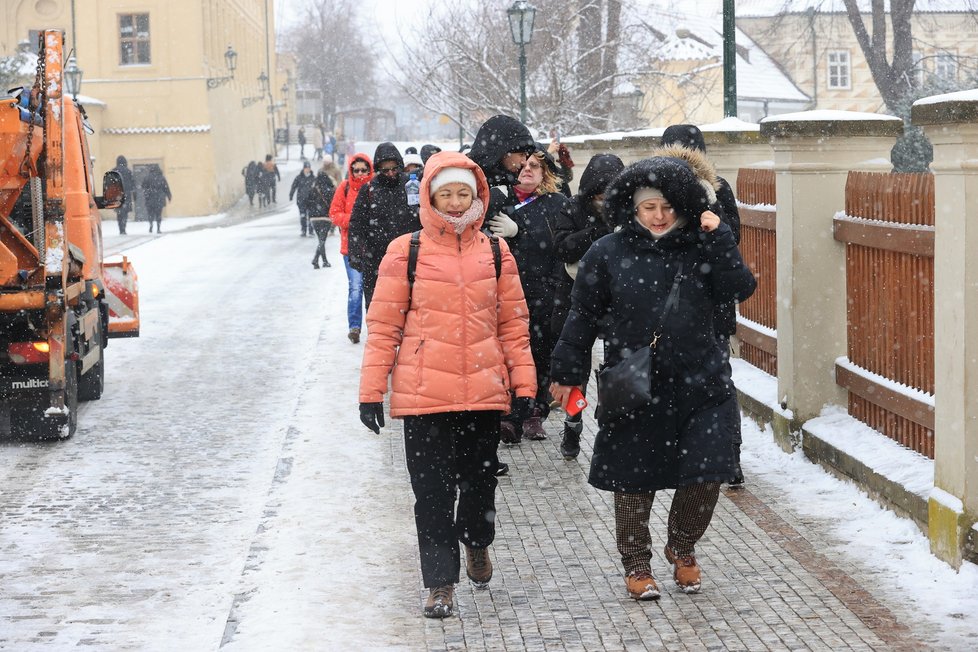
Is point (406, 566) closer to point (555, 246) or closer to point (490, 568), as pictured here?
point (490, 568)

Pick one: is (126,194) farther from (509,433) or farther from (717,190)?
(717,190)

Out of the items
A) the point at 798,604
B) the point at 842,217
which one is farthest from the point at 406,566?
the point at 842,217

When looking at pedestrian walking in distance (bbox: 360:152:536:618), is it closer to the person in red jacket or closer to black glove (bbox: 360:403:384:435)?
black glove (bbox: 360:403:384:435)

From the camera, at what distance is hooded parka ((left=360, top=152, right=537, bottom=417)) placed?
529cm

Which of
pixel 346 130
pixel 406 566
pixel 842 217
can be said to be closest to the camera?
pixel 406 566

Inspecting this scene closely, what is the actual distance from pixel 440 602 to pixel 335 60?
109767 mm

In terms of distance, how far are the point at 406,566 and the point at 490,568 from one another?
0.57 metres

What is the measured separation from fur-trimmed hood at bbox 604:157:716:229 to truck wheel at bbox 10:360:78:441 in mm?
5017

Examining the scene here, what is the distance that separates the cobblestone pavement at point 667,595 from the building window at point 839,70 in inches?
2465

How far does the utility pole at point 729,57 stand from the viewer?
13.4 meters

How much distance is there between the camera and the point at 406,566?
6078mm

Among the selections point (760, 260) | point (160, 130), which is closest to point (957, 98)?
point (760, 260)

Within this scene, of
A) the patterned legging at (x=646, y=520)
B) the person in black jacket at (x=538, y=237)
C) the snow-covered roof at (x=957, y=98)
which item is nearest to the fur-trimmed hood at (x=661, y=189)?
the snow-covered roof at (x=957, y=98)

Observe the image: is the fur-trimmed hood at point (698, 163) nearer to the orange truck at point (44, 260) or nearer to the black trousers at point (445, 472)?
the black trousers at point (445, 472)
